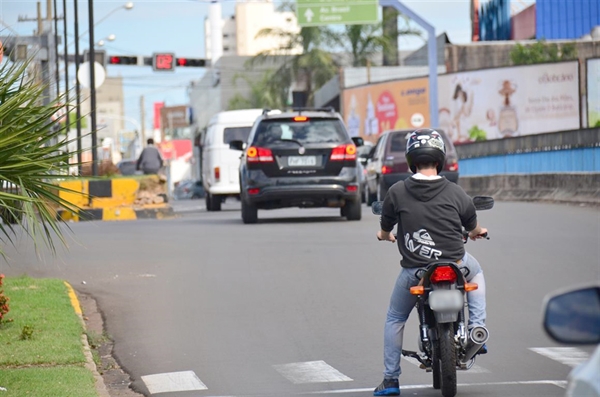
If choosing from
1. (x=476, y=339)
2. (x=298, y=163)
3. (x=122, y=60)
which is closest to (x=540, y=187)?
(x=298, y=163)

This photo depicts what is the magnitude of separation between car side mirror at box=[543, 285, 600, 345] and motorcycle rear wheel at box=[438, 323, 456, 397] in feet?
A: 13.1

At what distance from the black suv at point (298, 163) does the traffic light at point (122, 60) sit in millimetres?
29749

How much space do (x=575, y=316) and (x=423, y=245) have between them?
170 inches

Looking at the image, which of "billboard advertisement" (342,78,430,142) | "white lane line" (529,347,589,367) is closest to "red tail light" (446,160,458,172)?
"white lane line" (529,347,589,367)

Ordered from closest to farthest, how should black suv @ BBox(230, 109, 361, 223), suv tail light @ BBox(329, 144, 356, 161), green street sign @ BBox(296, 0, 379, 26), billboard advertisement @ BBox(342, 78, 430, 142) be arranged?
black suv @ BBox(230, 109, 361, 223) < suv tail light @ BBox(329, 144, 356, 161) < green street sign @ BBox(296, 0, 379, 26) < billboard advertisement @ BBox(342, 78, 430, 142)

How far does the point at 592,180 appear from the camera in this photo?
23.2 m

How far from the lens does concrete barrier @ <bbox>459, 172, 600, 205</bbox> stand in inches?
917

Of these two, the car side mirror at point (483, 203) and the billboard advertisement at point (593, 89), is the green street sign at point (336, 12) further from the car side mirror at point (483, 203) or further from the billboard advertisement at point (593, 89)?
the car side mirror at point (483, 203)

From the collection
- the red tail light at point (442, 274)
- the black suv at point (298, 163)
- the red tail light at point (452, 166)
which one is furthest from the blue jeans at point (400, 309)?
the red tail light at point (452, 166)

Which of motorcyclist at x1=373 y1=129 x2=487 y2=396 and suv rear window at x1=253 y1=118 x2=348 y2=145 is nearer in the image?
motorcyclist at x1=373 y1=129 x2=487 y2=396

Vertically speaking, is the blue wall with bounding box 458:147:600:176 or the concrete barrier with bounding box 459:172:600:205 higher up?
the blue wall with bounding box 458:147:600:176

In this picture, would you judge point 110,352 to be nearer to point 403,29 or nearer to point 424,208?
point 424,208

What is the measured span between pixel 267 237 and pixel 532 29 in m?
46.7

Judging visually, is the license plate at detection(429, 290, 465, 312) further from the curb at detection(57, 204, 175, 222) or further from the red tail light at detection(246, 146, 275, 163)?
the curb at detection(57, 204, 175, 222)
